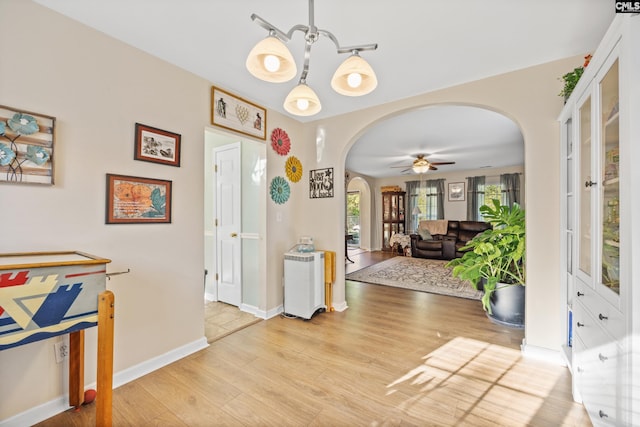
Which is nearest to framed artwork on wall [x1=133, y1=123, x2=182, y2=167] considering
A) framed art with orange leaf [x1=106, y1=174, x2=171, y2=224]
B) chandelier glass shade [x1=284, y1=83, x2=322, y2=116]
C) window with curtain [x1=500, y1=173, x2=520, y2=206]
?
framed art with orange leaf [x1=106, y1=174, x2=171, y2=224]

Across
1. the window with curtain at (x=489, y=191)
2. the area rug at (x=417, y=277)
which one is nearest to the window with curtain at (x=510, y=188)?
the window with curtain at (x=489, y=191)

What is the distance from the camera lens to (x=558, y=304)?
7.06 feet

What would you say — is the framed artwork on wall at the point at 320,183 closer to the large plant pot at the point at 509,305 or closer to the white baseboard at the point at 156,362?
the white baseboard at the point at 156,362

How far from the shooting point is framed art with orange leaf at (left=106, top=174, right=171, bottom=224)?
1.86 m

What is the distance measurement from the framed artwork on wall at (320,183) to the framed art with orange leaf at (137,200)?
70.0 inches

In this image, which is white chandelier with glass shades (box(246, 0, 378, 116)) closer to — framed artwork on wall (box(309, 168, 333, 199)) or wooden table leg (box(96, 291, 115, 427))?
wooden table leg (box(96, 291, 115, 427))

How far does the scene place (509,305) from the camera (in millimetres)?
2785

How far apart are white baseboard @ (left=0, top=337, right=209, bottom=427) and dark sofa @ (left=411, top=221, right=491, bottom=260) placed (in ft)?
19.5

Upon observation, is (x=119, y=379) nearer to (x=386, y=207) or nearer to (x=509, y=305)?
(x=509, y=305)

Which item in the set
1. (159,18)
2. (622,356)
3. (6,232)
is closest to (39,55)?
(159,18)

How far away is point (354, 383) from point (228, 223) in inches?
96.8

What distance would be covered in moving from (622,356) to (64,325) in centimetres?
241

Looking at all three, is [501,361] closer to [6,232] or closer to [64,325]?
[64,325]

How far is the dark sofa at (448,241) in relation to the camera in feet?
21.8
